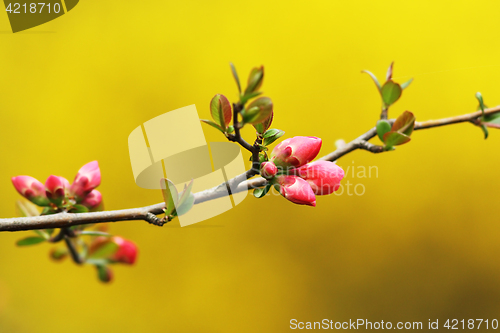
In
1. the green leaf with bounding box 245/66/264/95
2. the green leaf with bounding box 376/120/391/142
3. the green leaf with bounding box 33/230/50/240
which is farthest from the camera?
the green leaf with bounding box 33/230/50/240

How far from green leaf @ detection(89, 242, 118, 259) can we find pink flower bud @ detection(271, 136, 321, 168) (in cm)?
34

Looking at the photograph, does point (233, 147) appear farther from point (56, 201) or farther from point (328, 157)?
point (56, 201)

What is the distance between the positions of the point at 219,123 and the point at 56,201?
22 cm

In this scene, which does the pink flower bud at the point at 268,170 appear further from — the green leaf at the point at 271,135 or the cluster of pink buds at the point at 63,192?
the cluster of pink buds at the point at 63,192

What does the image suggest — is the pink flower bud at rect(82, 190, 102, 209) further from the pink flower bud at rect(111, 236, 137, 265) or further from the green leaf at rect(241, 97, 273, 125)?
the green leaf at rect(241, 97, 273, 125)

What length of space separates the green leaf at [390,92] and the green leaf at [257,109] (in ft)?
0.63

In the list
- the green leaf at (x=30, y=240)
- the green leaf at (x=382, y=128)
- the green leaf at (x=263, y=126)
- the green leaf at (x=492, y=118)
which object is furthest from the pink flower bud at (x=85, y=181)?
the green leaf at (x=492, y=118)

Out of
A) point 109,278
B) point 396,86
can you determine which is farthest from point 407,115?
point 109,278

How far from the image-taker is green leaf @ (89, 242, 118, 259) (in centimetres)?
55

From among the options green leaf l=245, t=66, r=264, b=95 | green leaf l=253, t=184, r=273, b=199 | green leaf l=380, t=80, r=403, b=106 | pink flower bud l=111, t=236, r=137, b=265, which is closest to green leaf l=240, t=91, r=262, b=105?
green leaf l=245, t=66, r=264, b=95

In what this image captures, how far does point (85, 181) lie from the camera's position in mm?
411

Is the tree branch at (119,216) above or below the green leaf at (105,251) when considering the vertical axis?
above

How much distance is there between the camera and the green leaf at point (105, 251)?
55 centimetres

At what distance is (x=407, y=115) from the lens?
0.35m
